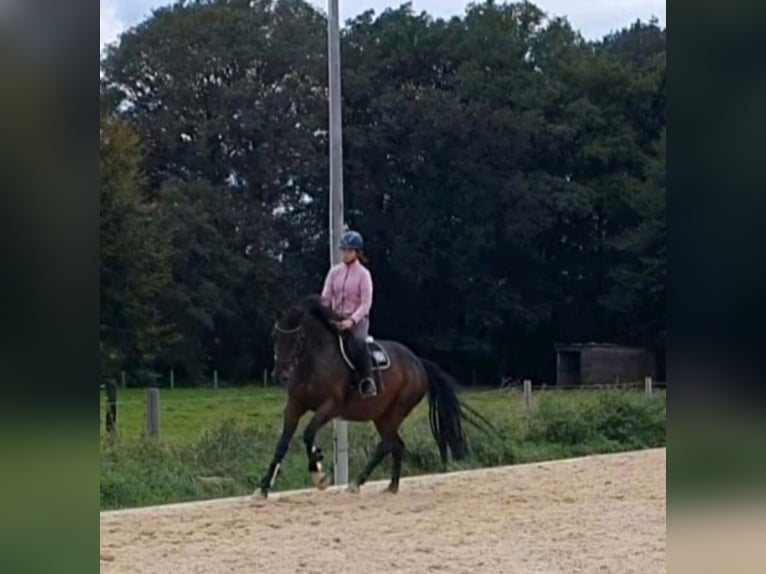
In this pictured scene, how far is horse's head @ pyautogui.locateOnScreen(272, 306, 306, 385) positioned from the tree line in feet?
28.4

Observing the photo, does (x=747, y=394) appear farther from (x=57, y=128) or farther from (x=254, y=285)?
(x=254, y=285)

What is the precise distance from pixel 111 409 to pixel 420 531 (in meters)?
4.56

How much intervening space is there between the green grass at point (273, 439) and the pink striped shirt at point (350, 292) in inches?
67.8

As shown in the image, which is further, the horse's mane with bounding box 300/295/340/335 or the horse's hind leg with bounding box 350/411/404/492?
the horse's hind leg with bounding box 350/411/404/492

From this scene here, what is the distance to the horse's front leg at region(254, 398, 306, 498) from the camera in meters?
7.48

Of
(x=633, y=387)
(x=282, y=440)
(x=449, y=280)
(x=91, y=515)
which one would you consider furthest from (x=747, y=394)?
(x=449, y=280)

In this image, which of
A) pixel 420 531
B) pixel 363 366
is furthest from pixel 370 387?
pixel 420 531

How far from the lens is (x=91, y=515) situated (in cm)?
158

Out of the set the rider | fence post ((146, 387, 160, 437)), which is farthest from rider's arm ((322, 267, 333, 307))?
fence post ((146, 387, 160, 437))

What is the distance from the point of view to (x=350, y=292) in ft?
25.1

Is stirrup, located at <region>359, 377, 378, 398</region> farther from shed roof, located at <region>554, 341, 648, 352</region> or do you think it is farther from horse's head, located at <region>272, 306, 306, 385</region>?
shed roof, located at <region>554, 341, 648, 352</region>

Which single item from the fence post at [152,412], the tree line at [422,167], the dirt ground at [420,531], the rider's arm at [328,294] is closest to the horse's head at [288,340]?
the rider's arm at [328,294]

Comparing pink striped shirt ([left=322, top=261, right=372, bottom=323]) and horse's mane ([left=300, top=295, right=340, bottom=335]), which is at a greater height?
pink striped shirt ([left=322, top=261, right=372, bottom=323])

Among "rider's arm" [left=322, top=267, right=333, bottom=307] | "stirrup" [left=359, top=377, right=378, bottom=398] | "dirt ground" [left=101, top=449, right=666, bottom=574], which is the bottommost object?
"dirt ground" [left=101, top=449, right=666, bottom=574]
